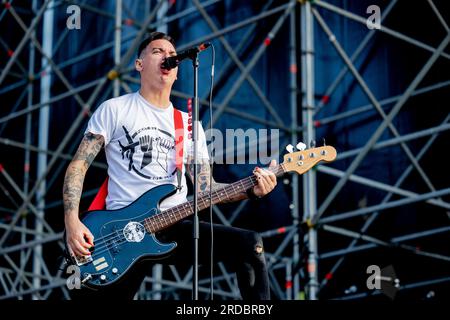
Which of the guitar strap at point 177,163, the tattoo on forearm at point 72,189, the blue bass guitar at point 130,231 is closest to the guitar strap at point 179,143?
the guitar strap at point 177,163

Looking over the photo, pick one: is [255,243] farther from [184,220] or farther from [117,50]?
[117,50]

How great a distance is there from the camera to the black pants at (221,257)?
4.95 m

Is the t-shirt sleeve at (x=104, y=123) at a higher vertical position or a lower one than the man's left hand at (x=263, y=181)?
higher

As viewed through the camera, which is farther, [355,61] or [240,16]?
[240,16]

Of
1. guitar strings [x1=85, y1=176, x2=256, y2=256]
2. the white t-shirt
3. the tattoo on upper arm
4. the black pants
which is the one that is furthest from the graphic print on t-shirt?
the black pants

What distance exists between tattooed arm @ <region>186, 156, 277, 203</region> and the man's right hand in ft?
2.16

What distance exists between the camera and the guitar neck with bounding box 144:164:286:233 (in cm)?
516

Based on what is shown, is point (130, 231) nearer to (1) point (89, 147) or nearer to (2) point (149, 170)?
(2) point (149, 170)

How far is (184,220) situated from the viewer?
523cm

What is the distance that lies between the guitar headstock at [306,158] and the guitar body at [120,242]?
2.30 feet

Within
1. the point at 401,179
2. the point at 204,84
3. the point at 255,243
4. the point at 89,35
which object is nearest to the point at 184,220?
the point at 255,243

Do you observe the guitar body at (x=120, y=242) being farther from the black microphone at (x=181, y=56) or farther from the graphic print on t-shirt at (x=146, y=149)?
the black microphone at (x=181, y=56)

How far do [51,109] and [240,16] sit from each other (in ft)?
10.9
